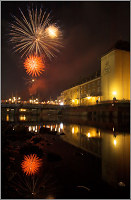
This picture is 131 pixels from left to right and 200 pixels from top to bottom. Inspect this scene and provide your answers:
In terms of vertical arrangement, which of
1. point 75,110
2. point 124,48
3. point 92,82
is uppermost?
point 124,48

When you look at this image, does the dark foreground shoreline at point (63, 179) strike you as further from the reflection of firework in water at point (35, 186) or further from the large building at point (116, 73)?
the large building at point (116, 73)

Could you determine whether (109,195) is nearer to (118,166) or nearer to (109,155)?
(118,166)

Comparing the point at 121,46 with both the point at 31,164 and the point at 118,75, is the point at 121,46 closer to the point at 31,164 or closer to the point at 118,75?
the point at 118,75

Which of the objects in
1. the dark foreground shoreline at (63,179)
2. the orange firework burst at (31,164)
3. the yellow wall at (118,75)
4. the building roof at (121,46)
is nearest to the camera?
the dark foreground shoreline at (63,179)

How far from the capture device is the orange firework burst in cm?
526

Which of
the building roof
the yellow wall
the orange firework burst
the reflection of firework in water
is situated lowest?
the orange firework burst

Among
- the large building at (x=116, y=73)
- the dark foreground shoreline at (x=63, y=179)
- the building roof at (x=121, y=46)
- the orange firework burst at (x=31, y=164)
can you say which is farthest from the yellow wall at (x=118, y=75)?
the orange firework burst at (x=31, y=164)

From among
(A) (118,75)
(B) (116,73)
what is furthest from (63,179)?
(A) (118,75)

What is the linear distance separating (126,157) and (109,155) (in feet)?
2.93

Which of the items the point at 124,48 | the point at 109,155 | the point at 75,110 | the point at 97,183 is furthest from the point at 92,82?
the point at 97,183

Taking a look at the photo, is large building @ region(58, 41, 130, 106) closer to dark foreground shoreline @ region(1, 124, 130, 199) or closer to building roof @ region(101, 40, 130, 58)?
building roof @ region(101, 40, 130, 58)

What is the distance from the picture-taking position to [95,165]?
596 centimetres

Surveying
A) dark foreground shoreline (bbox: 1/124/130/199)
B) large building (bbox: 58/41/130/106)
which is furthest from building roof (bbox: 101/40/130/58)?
dark foreground shoreline (bbox: 1/124/130/199)

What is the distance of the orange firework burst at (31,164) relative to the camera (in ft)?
17.3
